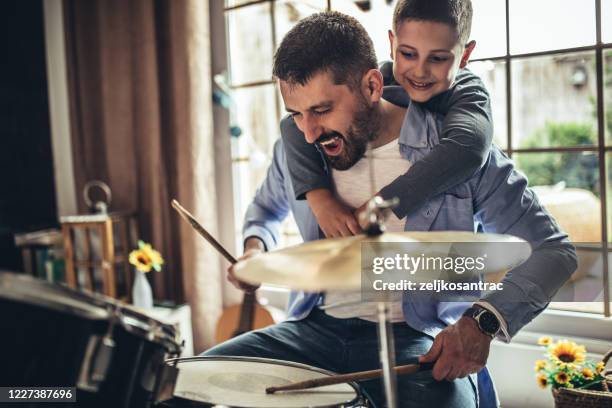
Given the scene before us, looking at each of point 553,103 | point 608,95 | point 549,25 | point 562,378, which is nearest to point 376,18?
point 549,25

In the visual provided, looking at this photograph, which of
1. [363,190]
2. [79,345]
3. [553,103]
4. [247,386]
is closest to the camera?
[79,345]

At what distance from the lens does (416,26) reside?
115cm

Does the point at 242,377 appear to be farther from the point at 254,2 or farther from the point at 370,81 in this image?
the point at 254,2

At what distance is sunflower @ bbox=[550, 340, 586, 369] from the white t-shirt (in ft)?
1.48

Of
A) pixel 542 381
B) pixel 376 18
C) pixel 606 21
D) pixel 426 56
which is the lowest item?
pixel 542 381

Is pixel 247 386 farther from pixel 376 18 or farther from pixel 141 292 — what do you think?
pixel 376 18

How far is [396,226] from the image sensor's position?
1.30m

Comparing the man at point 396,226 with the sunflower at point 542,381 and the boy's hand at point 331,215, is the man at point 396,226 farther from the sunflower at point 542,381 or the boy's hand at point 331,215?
the sunflower at point 542,381

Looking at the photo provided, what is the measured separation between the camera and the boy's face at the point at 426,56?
3.76ft

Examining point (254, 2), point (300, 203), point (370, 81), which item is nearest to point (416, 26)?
point (370, 81)

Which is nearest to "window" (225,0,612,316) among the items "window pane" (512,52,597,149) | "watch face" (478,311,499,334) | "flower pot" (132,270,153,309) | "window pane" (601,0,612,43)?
"window pane" (601,0,612,43)

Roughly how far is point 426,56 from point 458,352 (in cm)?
59

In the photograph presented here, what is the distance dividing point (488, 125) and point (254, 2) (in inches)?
50.8

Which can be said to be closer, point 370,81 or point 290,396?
point 290,396
